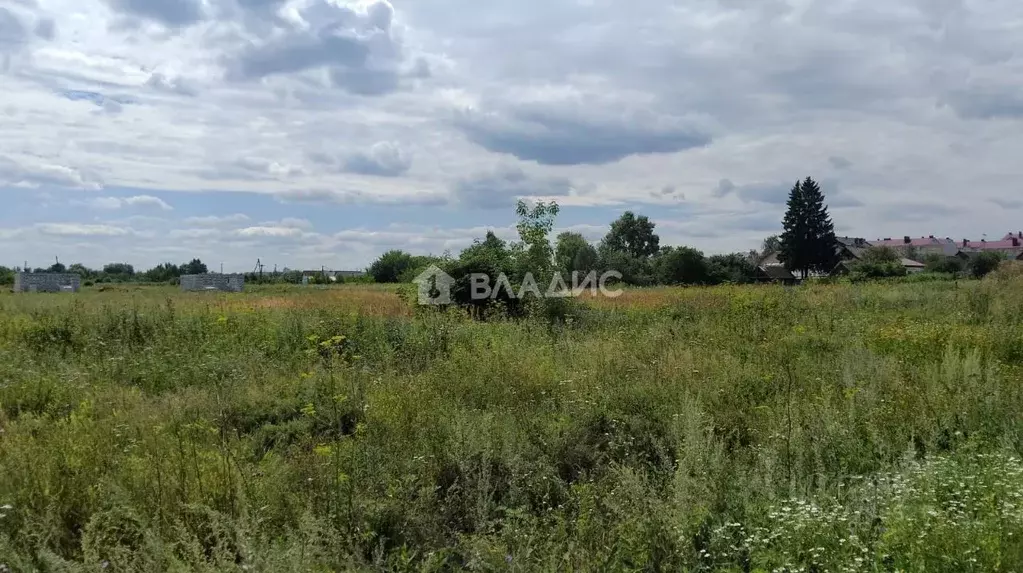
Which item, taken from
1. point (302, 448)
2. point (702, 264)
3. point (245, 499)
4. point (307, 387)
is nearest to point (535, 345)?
point (307, 387)

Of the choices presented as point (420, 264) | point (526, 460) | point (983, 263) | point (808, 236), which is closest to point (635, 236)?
point (808, 236)

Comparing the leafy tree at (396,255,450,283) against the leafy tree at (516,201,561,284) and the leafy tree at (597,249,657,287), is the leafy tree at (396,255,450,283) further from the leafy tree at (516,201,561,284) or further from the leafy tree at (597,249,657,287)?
the leafy tree at (597,249,657,287)

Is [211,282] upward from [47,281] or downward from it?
downward

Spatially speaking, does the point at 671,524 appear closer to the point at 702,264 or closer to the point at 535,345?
the point at 535,345

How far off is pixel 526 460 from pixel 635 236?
248ft

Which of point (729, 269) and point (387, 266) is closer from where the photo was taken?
point (729, 269)

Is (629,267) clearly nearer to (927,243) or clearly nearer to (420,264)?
(420,264)

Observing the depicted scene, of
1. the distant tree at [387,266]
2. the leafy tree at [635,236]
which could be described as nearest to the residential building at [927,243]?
the leafy tree at [635,236]

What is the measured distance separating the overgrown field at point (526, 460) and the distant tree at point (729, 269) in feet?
138

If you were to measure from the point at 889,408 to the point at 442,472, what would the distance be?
3.82 metres

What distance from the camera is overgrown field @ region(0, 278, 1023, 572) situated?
326cm

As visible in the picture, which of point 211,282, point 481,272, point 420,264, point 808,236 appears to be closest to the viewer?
point 481,272

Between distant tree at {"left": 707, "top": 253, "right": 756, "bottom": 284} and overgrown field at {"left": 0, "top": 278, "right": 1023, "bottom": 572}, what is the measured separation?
1658 inches

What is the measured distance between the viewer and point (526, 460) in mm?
4852
